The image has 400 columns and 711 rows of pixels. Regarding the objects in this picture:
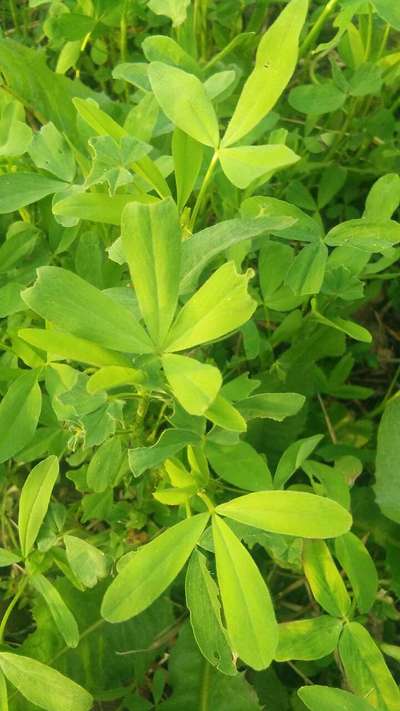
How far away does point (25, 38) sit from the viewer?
4.98ft

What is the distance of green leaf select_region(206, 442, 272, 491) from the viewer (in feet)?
3.11

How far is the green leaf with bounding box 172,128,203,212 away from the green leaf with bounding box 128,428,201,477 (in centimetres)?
26

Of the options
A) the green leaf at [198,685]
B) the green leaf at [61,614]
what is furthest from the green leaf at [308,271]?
the green leaf at [198,685]

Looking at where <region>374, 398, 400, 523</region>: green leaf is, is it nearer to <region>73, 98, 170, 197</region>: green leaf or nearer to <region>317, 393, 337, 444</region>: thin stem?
<region>317, 393, 337, 444</region>: thin stem

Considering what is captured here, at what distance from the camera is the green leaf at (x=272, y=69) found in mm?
819

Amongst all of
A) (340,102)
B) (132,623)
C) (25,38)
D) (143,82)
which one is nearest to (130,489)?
(132,623)

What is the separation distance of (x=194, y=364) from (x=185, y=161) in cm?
30

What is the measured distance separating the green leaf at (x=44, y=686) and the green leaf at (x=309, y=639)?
24 cm

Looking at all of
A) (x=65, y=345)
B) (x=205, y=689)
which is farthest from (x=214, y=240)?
(x=205, y=689)

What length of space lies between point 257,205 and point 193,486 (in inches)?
13.6

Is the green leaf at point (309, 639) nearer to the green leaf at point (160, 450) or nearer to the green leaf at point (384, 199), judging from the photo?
the green leaf at point (160, 450)

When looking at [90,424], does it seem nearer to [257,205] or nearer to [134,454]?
[134,454]

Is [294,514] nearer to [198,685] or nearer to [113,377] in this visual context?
[113,377]

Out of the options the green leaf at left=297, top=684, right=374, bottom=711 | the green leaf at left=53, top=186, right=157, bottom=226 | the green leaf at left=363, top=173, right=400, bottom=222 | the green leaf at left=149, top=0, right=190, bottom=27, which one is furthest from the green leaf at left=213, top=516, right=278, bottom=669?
the green leaf at left=149, top=0, right=190, bottom=27
